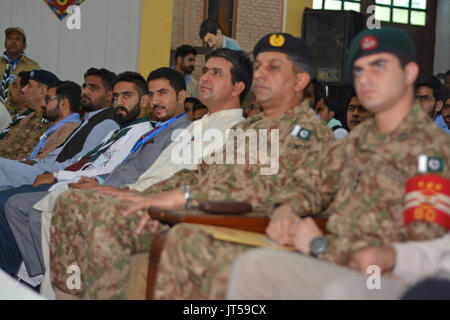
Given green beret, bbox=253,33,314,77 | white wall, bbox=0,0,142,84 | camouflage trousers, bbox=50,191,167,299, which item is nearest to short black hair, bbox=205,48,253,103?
green beret, bbox=253,33,314,77

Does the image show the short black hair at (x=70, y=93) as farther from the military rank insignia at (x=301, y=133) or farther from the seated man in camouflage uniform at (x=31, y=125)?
the military rank insignia at (x=301, y=133)

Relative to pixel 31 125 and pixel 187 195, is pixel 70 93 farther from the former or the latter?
pixel 187 195

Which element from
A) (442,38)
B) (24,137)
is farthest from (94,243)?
(442,38)

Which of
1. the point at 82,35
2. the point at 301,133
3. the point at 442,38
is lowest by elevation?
the point at 301,133

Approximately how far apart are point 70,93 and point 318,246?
359cm

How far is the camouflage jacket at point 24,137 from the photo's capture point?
5293mm

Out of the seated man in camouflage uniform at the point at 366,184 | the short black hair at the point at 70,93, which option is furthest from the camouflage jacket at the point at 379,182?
the short black hair at the point at 70,93

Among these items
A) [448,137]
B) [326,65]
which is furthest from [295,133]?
[326,65]

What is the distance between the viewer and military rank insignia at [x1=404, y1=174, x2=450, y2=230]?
1.65 m

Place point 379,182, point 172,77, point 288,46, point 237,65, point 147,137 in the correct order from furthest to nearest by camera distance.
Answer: point 172,77 → point 147,137 → point 237,65 → point 288,46 → point 379,182

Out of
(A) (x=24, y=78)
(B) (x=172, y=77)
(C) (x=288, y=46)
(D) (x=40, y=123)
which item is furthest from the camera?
(A) (x=24, y=78)

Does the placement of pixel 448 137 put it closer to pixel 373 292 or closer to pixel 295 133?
pixel 373 292

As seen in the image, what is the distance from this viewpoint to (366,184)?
1.87 m
